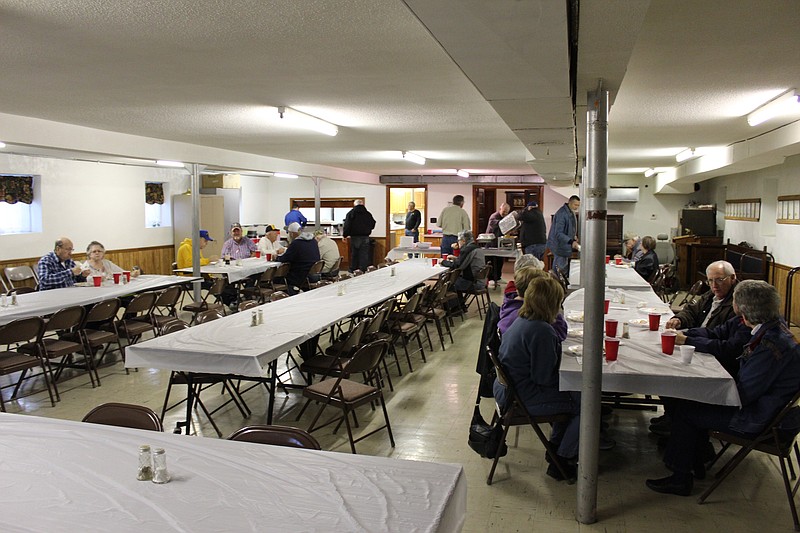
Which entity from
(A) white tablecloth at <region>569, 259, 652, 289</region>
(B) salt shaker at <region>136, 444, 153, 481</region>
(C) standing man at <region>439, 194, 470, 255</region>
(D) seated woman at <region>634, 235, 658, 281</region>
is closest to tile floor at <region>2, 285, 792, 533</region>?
(B) salt shaker at <region>136, 444, 153, 481</region>

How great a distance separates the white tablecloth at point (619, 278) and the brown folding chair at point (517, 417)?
3.68m

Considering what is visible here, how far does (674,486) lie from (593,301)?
1251 mm

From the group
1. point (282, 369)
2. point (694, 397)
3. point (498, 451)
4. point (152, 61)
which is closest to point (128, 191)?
point (282, 369)

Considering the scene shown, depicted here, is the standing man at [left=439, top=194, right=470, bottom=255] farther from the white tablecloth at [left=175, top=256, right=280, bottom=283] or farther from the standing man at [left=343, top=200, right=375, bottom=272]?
the white tablecloth at [left=175, top=256, right=280, bottom=283]

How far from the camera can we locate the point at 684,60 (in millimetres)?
3686

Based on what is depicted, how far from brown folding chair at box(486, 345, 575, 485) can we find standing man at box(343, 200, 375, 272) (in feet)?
28.7

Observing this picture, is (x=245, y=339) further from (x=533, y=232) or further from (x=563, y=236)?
(x=533, y=232)

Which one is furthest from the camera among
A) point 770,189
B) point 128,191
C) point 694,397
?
point 128,191

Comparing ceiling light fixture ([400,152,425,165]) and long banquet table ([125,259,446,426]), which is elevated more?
ceiling light fixture ([400,152,425,165])

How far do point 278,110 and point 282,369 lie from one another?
8.22 ft

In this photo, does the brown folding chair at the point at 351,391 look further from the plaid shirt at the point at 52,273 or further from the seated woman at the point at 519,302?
the plaid shirt at the point at 52,273

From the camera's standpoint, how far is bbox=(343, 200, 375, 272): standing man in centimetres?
1218

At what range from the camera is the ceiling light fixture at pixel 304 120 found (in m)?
5.53

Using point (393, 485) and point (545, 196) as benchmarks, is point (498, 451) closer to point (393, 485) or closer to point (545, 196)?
point (393, 485)
